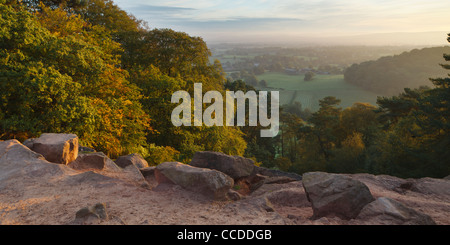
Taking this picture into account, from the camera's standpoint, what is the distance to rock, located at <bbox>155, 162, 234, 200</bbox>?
435 inches

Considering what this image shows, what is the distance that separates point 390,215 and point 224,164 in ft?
27.0

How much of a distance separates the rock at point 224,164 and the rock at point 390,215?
691cm

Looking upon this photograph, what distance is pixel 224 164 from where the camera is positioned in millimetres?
14789

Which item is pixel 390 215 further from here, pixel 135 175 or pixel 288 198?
pixel 135 175

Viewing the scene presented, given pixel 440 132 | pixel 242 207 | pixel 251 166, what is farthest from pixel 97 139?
pixel 440 132

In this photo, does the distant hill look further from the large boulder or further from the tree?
the large boulder

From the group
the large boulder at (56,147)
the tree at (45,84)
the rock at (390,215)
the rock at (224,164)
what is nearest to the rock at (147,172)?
the rock at (224,164)

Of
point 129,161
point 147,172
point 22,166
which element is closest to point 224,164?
point 147,172

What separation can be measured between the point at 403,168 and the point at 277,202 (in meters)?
29.1

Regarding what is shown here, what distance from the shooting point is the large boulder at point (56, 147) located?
12602mm

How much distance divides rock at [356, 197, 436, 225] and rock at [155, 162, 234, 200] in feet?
16.5

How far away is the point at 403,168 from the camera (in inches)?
1305
